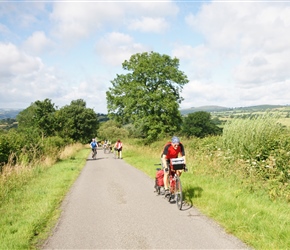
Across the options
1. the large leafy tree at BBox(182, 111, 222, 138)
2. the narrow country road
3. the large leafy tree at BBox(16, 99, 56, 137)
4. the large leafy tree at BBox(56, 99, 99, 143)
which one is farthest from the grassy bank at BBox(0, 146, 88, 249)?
the large leafy tree at BBox(56, 99, 99, 143)

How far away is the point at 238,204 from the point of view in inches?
291

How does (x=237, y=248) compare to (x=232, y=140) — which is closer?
(x=237, y=248)

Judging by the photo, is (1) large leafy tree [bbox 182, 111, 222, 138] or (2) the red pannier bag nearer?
(2) the red pannier bag

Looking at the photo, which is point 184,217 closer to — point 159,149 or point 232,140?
point 232,140

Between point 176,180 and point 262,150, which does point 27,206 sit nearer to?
point 176,180

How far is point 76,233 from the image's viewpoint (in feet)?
19.9

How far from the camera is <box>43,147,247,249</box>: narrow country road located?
5.37m

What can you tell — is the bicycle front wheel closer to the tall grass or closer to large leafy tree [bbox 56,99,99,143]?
the tall grass

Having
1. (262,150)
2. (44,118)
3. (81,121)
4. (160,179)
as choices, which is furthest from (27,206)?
(81,121)

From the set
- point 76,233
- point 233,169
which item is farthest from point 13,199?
point 233,169

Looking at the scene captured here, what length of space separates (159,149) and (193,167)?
462 inches

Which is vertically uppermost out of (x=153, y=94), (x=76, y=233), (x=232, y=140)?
(x=153, y=94)

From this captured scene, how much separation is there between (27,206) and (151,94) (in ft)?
93.9

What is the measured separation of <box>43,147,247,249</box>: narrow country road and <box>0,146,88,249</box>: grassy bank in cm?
36
